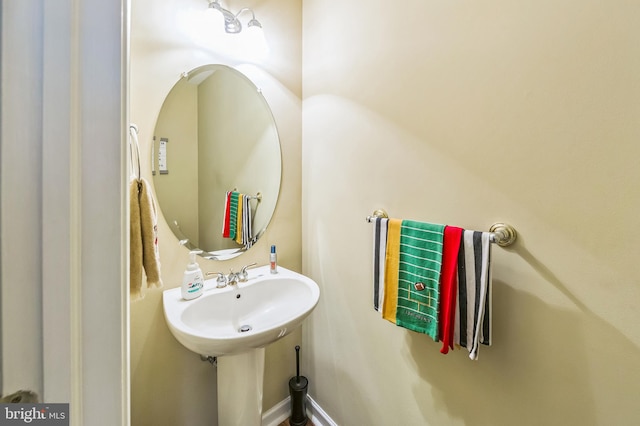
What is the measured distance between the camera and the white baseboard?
132 centimetres

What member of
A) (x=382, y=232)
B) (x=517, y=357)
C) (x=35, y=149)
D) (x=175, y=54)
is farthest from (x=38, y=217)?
(x=517, y=357)

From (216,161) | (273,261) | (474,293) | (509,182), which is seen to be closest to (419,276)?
(474,293)

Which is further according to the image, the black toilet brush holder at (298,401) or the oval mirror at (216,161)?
the black toilet brush holder at (298,401)

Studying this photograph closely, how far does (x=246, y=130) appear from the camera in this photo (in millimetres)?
1235

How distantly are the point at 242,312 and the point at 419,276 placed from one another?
0.80m

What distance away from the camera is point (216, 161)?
3.77 ft

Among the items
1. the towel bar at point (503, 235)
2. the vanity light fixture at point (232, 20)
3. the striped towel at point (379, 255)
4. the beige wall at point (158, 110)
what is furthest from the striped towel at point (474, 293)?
the vanity light fixture at point (232, 20)

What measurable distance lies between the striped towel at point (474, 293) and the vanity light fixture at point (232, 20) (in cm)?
127

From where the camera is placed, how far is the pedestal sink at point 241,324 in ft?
2.59

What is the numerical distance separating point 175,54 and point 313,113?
67 cm

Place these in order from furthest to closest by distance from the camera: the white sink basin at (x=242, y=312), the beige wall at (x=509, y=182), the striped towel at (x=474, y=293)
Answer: the white sink basin at (x=242, y=312)
the striped towel at (x=474, y=293)
the beige wall at (x=509, y=182)

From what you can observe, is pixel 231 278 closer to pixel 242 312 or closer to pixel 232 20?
pixel 242 312

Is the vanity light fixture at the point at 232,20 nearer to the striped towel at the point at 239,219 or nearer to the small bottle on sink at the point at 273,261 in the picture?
the striped towel at the point at 239,219
